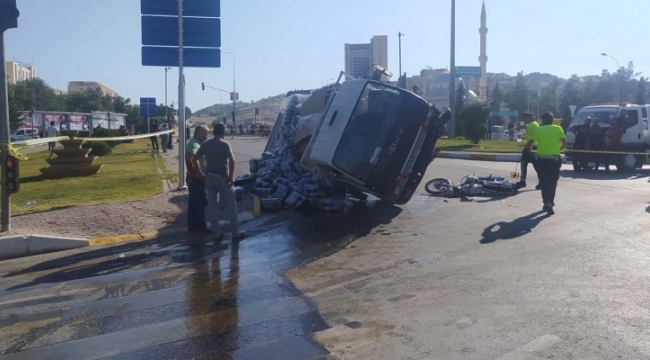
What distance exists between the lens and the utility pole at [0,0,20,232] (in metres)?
9.70

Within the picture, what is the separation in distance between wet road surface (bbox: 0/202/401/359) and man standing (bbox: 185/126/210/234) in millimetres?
465

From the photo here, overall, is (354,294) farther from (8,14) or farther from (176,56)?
(176,56)

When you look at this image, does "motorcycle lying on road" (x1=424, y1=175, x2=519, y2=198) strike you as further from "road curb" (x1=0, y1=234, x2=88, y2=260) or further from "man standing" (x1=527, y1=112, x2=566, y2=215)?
"road curb" (x1=0, y1=234, x2=88, y2=260)

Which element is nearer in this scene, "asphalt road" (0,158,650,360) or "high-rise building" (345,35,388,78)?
"asphalt road" (0,158,650,360)

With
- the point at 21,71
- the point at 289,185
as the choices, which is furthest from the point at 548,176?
the point at 21,71

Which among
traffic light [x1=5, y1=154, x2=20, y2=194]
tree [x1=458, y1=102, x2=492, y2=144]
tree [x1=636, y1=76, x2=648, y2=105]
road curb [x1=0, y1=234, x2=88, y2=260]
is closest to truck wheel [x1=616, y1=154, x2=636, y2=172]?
tree [x1=458, y1=102, x2=492, y2=144]

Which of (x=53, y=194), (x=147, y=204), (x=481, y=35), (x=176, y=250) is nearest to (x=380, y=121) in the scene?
(x=176, y=250)

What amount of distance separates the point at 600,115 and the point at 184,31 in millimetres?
12925

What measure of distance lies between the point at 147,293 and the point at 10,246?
337cm

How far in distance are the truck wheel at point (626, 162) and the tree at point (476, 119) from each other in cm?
1499

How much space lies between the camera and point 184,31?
50.7ft

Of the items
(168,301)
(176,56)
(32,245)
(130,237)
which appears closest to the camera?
(168,301)

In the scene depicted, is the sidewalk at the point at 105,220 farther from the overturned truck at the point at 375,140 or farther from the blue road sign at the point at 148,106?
the blue road sign at the point at 148,106

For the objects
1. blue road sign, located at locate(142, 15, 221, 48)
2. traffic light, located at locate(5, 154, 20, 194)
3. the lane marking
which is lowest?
the lane marking
